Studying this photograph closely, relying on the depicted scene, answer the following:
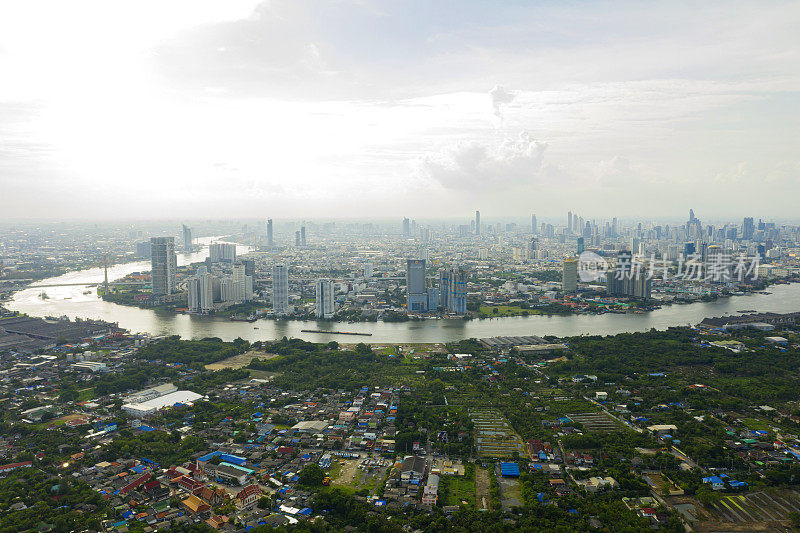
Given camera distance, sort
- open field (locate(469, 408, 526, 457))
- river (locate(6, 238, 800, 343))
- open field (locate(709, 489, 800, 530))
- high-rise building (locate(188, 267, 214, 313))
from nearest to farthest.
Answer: open field (locate(709, 489, 800, 530))
open field (locate(469, 408, 526, 457))
river (locate(6, 238, 800, 343))
high-rise building (locate(188, 267, 214, 313))

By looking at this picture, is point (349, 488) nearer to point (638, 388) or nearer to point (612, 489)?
Result: point (612, 489)

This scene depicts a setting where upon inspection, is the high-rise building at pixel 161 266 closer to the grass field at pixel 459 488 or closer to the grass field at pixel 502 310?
the grass field at pixel 502 310

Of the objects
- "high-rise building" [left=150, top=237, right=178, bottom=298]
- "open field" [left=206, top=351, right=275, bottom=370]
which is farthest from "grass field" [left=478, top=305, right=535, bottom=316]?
"high-rise building" [left=150, top=237, right=178, bottom=298]

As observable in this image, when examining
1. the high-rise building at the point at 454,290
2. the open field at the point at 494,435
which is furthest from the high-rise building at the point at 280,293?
the open field at the point at 494,435

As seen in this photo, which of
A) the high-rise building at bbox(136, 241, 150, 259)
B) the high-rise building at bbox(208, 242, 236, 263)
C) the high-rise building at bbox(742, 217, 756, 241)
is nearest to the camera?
the high-rise building at bbox(208, 242, 236, 263)

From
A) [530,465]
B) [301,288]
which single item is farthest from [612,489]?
[301,288]

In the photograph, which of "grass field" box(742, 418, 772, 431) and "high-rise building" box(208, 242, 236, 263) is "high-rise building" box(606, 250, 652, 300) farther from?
"high-rise building" box(208, 242, 236, 263)
